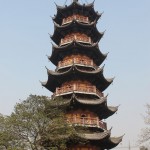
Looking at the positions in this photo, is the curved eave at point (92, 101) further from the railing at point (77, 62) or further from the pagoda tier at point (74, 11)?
the pagoda tier at point (74, 11)

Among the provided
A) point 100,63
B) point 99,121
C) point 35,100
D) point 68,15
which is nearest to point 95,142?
point 99,121

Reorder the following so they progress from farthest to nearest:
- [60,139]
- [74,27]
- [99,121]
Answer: [74,27] < [99,121] < [60,139]

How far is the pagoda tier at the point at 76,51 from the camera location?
2736 centimetres

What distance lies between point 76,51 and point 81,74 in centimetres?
269

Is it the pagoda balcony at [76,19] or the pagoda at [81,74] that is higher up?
the pagoda balcony at [76,19]

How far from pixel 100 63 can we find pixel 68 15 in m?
5.50

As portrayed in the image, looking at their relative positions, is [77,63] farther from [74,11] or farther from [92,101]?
[74,11]

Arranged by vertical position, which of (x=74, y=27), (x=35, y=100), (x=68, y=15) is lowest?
(x=35, y=100)

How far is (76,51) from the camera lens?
27.7 m

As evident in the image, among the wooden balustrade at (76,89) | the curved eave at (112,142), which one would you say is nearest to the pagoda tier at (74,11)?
the wooden balustrade at (76,89)

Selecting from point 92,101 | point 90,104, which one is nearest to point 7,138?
point 90,104

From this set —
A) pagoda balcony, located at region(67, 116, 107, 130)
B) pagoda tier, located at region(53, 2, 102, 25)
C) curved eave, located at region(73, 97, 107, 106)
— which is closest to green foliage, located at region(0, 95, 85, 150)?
pagoda balcony, located at region(67, 116, 107, 130)

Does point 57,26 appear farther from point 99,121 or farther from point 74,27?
point 99,121

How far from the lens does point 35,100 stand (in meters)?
19.6
